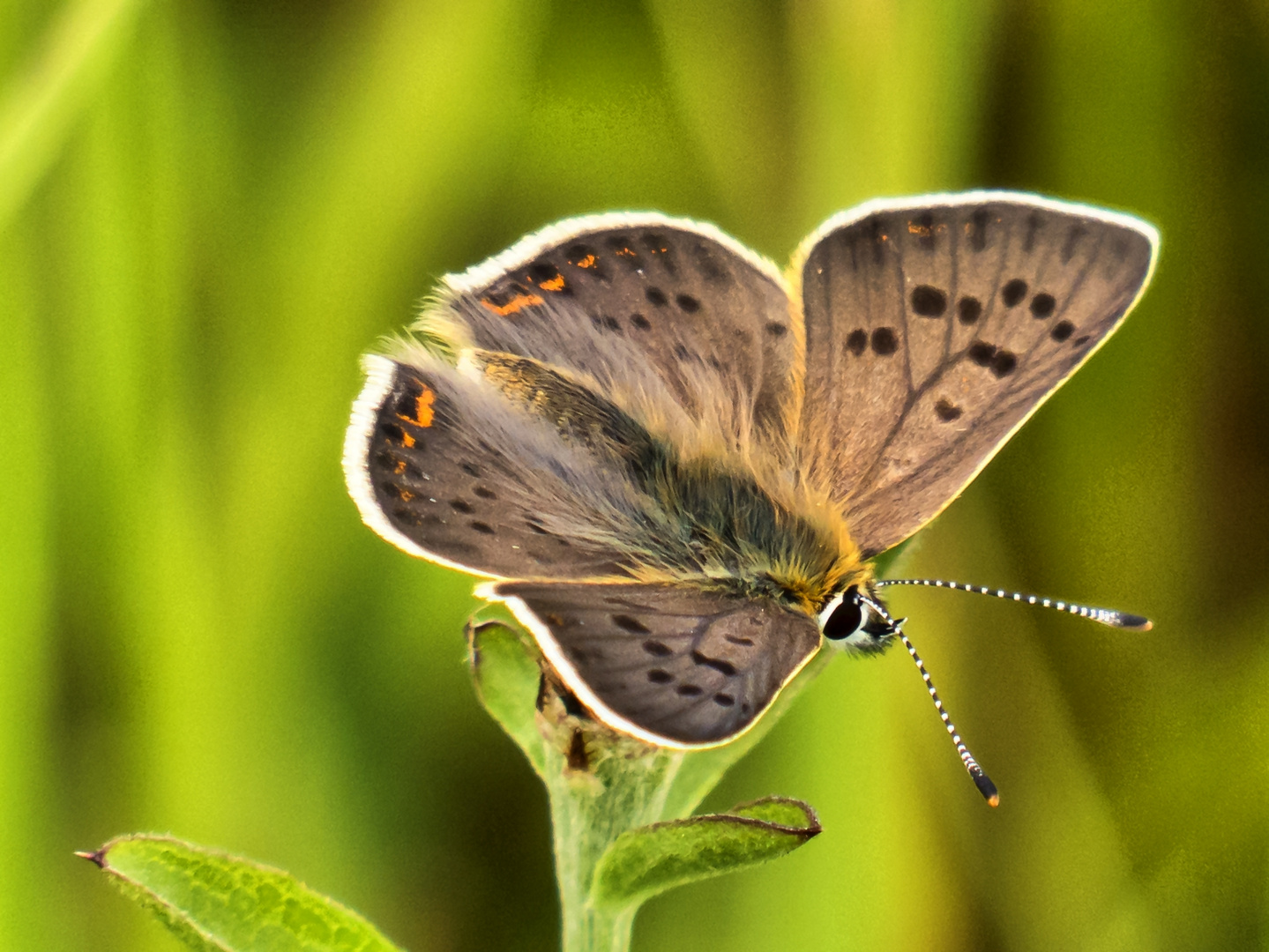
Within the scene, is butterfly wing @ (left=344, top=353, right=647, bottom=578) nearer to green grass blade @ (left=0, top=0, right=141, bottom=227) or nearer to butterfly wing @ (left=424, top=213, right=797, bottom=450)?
butterfly wing @ (left=424, top=213, right=797, bottom=450)

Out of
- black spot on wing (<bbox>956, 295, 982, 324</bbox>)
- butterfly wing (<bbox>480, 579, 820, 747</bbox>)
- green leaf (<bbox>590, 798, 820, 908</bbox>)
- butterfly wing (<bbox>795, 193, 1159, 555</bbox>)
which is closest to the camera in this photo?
green leaf (<bbox>590, 798, 820, 908</bbox>)

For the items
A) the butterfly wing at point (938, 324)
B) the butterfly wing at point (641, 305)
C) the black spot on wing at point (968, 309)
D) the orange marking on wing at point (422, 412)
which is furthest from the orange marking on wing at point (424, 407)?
the black spot on wing at point (968, 309)

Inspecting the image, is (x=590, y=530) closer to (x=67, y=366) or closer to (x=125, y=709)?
(x=125, y=709)

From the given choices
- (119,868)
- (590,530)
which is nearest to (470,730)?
(590,530)

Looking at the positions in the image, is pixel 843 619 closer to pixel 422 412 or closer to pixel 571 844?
pixel 571 844

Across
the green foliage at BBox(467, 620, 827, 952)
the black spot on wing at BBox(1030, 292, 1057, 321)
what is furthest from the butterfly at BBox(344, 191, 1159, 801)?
the green foliage at BBox(467, 620, 827, 952)

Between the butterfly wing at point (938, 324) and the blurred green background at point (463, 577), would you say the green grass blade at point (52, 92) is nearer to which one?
the blurred green background at point (463, 577)

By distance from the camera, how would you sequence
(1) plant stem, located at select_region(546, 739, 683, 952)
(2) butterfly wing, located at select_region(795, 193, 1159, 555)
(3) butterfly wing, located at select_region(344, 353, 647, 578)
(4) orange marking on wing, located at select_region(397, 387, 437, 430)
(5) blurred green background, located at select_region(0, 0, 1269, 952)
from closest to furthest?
(1) plant stem, located at select_region(546, 739, 683, 952)
(3) butterfly wing, located at select_region(344, 353, 647, 578)
(4) orange marking on wing, located at select_region(397, 387, 437, 430)
(2) butterfly wing, located at select_region(795, 193, 1159, 555)
(5) blurred green background, located at select_region(0, 0, 1269, 952)
